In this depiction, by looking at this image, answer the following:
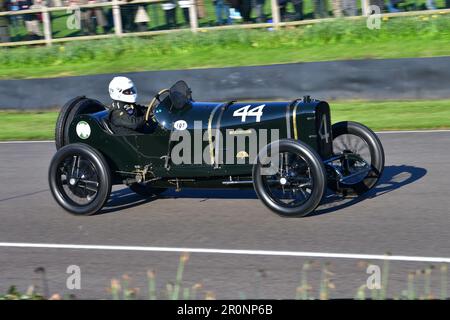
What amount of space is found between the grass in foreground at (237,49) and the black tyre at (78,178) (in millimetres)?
8623

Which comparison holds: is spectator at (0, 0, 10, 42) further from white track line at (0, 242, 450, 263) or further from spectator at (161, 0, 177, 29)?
white track line at (0, 242, 450, 263)

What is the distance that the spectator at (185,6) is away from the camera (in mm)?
18547

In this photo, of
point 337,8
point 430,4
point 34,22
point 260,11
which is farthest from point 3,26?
point 430,4

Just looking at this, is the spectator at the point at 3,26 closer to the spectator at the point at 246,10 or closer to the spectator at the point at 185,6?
the spectator at the point at 185,6

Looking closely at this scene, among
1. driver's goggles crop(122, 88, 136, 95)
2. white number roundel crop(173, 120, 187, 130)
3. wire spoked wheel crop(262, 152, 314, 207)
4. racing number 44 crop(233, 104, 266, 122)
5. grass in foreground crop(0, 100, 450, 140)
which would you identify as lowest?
grass in foreground crop(0, 100, 450, 140)

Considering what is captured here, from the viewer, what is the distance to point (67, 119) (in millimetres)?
8844

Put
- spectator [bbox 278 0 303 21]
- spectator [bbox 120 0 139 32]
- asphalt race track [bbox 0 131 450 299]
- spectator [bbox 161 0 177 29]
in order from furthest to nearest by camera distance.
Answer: spectator [bbox 120 0 139 32] < spectator [bbox 161 0 177 29] < spectator [bbox 278 0 303 21] < asphalt race track [bbox 0 131 450 299]

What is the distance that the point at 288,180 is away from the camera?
25.6 ft

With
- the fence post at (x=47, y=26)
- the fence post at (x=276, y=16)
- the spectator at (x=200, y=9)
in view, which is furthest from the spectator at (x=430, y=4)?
the fence post at (x=47, y=26)

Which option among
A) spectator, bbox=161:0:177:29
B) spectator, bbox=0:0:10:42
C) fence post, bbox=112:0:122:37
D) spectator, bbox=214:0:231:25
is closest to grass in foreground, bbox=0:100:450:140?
fence post, bbox=112:0:122:37

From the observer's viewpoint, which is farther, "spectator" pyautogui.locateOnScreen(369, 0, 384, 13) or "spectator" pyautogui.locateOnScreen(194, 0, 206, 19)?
"spectator" pyautogui.locateOnScreen(194, 0, 206, 19)

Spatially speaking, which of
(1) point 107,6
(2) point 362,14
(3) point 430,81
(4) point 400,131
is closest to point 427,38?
(2) point 362,14

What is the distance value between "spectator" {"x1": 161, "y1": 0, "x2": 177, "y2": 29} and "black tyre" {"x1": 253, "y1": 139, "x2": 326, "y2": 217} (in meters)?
11.4

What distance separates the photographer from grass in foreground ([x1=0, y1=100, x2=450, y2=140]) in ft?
41.8
